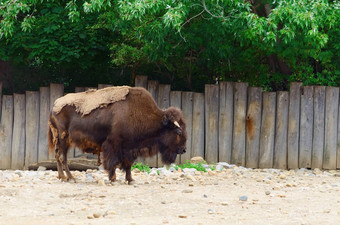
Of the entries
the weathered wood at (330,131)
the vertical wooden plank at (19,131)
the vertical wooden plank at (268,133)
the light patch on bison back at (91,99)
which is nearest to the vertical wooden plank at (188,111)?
the vertical wooden plank at (268,133)

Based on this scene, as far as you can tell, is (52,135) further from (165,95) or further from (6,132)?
(165,95)

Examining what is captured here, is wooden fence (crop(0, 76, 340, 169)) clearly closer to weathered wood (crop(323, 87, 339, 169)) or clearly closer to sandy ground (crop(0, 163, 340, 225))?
weathered wood (crop(323, 87, 339, 169))

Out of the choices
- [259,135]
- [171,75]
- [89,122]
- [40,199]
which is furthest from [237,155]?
[40,199]

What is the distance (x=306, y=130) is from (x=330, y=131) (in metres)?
0.48

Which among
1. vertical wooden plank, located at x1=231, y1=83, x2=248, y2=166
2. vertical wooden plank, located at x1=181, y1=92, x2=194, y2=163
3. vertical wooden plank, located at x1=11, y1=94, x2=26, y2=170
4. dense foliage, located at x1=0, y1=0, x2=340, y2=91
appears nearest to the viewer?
dense foliage, located at x1=0, y1=0, x2=340, y2=91

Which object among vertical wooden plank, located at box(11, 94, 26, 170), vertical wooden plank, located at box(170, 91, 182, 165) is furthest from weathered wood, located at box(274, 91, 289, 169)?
vertical wooden plank, located at box(11, 94, 26, 170)

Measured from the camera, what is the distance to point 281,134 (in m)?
11.4

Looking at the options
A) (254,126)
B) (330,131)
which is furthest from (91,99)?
(330,131)

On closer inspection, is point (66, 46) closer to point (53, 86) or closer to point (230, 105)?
point (53, 86)

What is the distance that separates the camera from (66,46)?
11.8m

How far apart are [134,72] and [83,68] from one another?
1146mm

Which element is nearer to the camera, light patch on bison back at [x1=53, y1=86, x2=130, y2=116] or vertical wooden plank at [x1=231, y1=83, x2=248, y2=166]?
light patch on bison back at [x1=53, y1=86, x2=130, y2=116]

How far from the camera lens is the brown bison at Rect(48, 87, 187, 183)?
9109mm

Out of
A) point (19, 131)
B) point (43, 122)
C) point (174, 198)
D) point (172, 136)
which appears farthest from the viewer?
point (19, 131)
